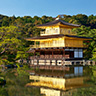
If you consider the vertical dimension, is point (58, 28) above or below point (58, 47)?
above

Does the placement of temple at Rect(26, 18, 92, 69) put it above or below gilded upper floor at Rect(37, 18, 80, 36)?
below

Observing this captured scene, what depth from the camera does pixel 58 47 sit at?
135 feet

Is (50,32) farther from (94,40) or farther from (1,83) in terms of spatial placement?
(1,83)

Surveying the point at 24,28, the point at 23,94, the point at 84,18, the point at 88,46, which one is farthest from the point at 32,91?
the point at 84,18

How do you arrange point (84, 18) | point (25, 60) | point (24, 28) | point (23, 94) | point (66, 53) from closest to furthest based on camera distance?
point (23, 94) < point (66, 53) < point (25, 60) < point (24, 28) < point (84, 18)

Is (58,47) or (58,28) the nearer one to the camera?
(58,47)

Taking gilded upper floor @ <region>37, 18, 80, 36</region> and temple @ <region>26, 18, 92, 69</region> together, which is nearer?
temple @ <region>26, 18, 92, 69</region>

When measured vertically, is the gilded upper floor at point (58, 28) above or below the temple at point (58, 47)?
above

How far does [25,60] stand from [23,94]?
3316cm

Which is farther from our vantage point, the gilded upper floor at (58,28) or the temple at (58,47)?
the gilded upper floor at (58,28)

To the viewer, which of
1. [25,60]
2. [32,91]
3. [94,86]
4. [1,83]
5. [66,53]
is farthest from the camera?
[25,60]

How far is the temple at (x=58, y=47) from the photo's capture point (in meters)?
40.8

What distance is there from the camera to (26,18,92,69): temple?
40812 mm

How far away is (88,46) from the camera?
47844mm
